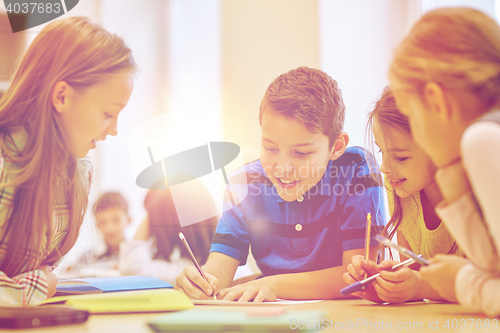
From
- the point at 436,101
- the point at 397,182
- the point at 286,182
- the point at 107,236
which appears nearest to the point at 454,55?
the point at 436,101

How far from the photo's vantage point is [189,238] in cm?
77

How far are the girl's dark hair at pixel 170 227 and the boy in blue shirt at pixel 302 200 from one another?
0.09ft

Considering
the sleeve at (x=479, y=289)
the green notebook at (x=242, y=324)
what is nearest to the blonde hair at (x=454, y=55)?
the sleeve at (x=479, y=289)

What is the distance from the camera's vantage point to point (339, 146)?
2.32 ft

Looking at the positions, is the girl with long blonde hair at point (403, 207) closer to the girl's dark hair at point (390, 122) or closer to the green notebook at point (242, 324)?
the girl's dark hair at point (390, 122)

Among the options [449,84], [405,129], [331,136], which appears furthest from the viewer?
[331,136]

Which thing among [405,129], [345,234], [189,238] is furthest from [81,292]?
[405,129]

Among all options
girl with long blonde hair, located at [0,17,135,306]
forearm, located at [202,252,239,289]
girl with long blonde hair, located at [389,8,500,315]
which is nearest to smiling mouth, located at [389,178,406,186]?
girl with long blonde hair, located at [389,8,500,315]

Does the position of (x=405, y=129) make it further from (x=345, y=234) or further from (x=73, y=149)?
(x=73, y=149)

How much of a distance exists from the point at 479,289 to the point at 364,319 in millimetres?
125

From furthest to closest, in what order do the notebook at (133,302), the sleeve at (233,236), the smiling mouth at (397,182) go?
1. the sleeve at (233,236)
2. the smiling mouth at (397,182)
3. the notebook at (133,302)

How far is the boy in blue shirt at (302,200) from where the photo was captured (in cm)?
68

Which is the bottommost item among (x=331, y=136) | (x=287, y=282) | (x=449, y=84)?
(x=287, y=282)

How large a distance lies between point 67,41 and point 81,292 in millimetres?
397
